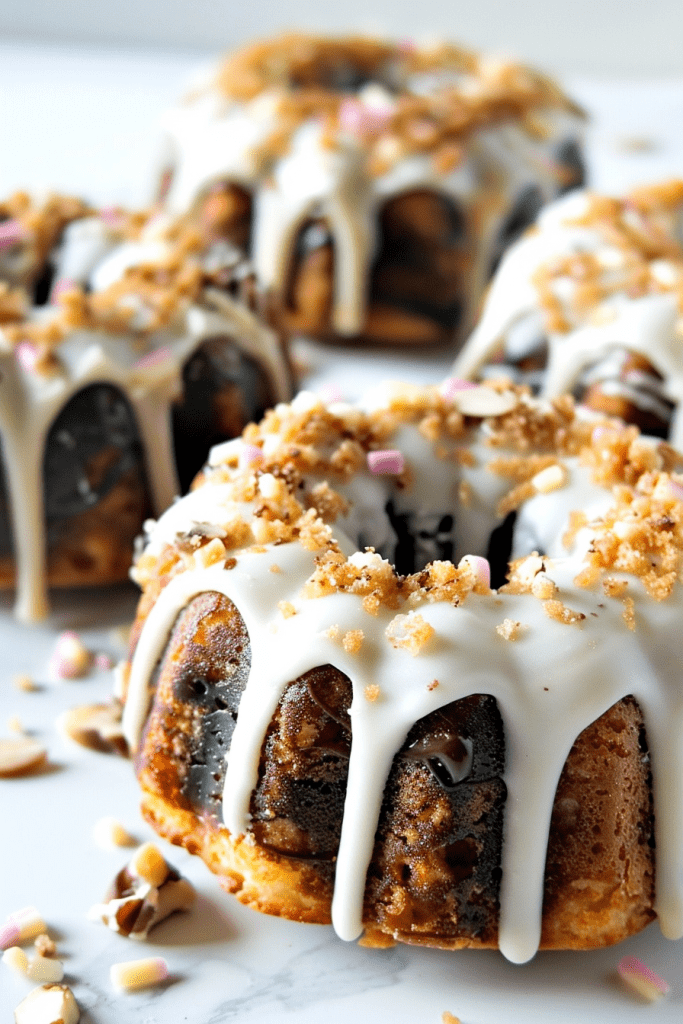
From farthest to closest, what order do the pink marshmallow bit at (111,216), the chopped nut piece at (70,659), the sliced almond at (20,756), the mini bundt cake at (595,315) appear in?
the pink marshmallow bit at (111,216)
the mini bundt cake at (595,315)
the chopped nut piece at (70,659)
the sliced almond at (20,756)

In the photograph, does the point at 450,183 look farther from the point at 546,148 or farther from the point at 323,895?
the point at 323,895

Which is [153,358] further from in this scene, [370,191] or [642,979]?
[642,979]

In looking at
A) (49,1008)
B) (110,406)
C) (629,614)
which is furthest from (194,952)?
(110,406)

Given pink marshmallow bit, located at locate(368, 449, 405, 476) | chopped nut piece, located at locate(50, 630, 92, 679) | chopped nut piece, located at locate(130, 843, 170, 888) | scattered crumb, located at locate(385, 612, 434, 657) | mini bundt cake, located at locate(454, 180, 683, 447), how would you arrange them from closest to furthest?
scattered crumb, located at locate(385, 612, 434, 657), chopped nut piece, located at locate(130, 843, 170, 888), pink marshmallow bit, located at locate(368, 449, 405, 476), chopped nut piece, located at locate(50, 630, 92, 679), mini bundt cake, located at locate(454, 180, 683, 447)

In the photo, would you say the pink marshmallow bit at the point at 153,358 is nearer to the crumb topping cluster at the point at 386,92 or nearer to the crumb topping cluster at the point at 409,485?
the crumb topping cluster at the point at 409,485

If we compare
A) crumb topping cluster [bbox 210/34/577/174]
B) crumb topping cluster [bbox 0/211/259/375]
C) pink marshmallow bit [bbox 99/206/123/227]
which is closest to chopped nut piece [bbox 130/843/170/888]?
crumb topping cluster [bbox 0/211/259/375]

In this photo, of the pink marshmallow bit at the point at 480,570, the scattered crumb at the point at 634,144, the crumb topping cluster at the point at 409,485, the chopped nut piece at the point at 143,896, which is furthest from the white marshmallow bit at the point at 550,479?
the scattered crumb at the point at 634,144

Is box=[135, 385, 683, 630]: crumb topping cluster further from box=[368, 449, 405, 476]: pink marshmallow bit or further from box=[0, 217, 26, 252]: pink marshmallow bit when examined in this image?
box=[0, 217, 26, 252]: pink marshmallow bit
